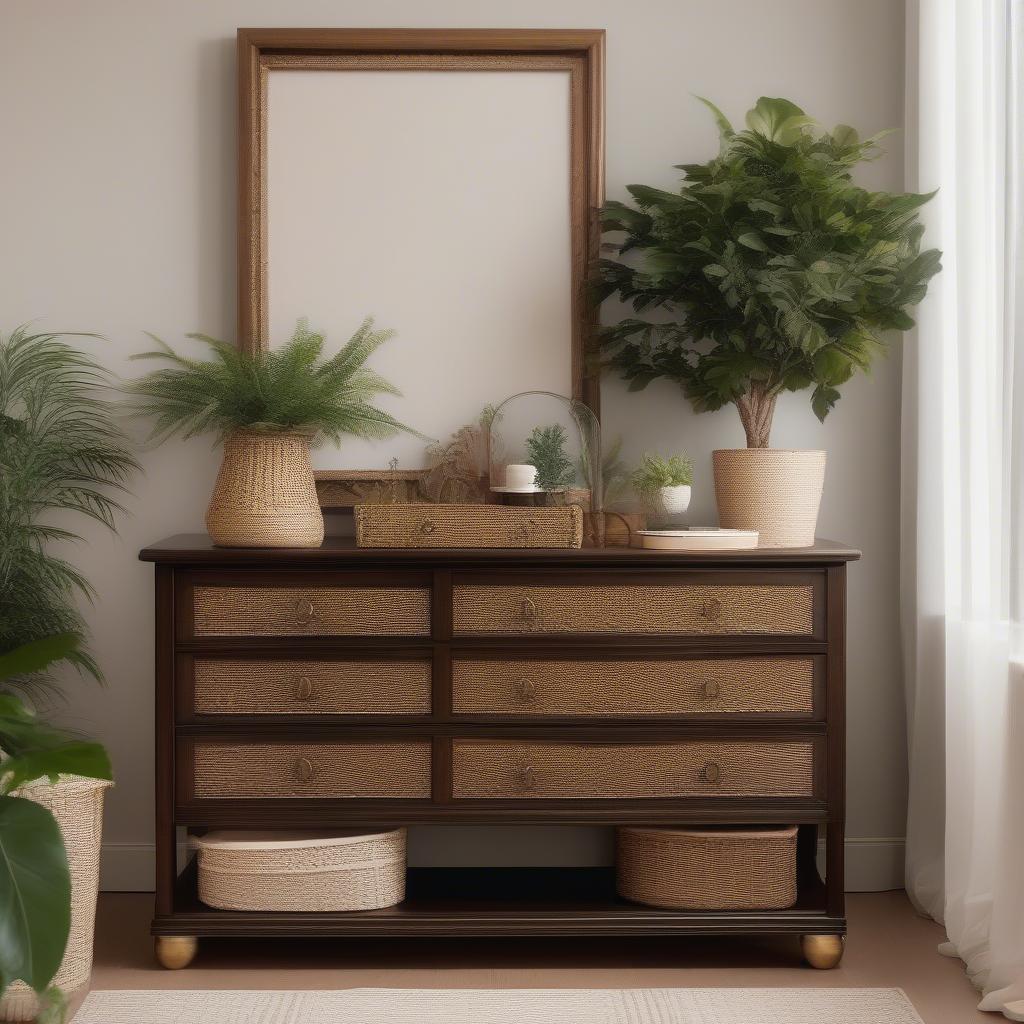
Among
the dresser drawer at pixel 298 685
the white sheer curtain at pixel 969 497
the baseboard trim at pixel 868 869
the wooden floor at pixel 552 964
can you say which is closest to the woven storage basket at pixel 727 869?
the wooden floor at pixel 552 964

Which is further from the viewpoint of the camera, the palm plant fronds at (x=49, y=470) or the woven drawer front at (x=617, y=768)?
the palm plant fronds at (x=49, y=470)

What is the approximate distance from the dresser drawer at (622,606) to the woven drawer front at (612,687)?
2.8 inches

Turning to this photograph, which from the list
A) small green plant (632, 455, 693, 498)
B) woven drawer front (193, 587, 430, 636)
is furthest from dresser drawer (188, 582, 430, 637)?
small green plant (632, 455, 693, 498)

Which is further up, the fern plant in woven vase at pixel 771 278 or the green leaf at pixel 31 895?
the fern plant in woven vase at pixel 771 278

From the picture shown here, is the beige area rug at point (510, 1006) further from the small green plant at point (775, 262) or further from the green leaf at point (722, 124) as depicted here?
the green leaf at point (722, 124)

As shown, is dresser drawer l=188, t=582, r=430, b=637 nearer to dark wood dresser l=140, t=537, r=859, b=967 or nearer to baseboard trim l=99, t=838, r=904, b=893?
dark wood dresser l=140, t=537, r=859, b=967

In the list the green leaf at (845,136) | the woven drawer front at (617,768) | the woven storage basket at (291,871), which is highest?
the green leaf at (845,136)

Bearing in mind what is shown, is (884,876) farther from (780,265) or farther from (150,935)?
(150,935)

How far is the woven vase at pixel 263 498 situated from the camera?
8.07ft

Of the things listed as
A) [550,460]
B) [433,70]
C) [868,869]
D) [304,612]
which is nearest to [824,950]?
[868,869]

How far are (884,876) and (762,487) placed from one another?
1.14 meters

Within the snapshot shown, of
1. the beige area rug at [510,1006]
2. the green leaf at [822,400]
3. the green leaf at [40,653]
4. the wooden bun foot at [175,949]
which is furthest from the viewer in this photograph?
the green leaf at [822,400]

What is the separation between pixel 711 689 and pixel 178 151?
1852mm

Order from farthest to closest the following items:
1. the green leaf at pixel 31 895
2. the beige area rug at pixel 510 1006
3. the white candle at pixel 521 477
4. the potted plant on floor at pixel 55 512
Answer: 1. the white candle at pixel 521 477
2. the potted plant on floor at pixel 55 512
3. the beige area rug at pixel 510 1006
4. the green leaf at pixel 31 895
